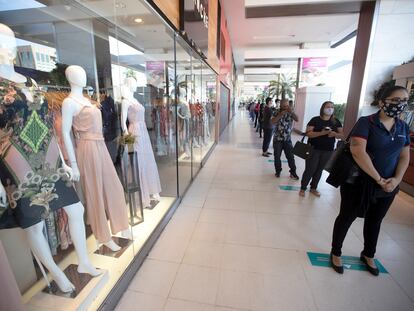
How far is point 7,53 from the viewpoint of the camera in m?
1.02

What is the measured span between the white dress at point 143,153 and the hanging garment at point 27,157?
1210 millimetres

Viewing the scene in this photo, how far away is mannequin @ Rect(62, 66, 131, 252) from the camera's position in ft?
4.80

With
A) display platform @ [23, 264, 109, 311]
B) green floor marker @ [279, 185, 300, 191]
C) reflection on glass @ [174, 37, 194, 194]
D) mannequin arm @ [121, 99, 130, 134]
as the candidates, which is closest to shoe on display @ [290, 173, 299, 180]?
green floor marker @ [279, 185, 300, 191]

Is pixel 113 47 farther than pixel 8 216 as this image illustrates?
Yes

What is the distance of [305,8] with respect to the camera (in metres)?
6.14

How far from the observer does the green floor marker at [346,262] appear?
6.75ft

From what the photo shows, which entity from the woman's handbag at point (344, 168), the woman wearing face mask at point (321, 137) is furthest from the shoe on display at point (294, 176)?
the woman's handbag at point (344, 168)

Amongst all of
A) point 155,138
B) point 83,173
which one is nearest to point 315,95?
point 155,138

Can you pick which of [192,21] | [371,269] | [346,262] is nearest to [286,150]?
[346,262]

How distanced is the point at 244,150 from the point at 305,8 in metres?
4.27

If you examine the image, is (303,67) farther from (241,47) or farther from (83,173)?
(83,173)

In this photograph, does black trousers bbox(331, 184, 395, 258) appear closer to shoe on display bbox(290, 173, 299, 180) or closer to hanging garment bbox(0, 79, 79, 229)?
hanging garment bbox(0, 79, 79, 229)

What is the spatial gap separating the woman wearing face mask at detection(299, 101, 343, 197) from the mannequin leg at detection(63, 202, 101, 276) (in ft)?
10.0

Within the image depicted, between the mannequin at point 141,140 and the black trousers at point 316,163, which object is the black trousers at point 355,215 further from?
the mannequin at point 141,140
